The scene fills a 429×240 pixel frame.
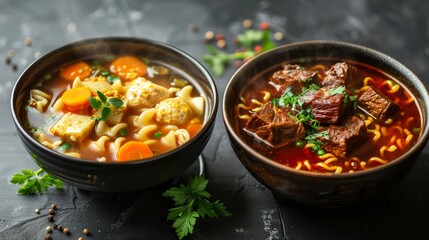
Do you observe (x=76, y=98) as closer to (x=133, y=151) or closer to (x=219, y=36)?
(x=133, y=151)

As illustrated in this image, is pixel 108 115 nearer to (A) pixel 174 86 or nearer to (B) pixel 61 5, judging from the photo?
(A) pixel 174 86

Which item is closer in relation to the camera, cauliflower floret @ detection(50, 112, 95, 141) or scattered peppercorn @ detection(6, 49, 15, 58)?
cauliflower floret @ detection(50, 112, 95, 141)

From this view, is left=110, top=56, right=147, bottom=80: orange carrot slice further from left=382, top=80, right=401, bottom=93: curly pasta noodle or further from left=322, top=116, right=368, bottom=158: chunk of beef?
left=382, top=80, right=401, bottom=93: curly pasta noodle

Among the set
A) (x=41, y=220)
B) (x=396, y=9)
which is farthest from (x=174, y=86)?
(x=396, y=9)

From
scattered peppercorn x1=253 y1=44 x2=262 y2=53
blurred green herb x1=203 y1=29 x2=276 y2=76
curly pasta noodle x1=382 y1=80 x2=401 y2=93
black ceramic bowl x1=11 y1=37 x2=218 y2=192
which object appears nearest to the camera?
black ceramic bowl x1=11 y1=37 x2=218 y2=192

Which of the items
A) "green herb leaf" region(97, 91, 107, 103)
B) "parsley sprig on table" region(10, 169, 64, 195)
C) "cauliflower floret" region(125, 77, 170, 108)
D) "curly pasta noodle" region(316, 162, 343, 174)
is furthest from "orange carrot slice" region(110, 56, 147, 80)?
"curly pasta noodle" region(316, 162, 343, 174)

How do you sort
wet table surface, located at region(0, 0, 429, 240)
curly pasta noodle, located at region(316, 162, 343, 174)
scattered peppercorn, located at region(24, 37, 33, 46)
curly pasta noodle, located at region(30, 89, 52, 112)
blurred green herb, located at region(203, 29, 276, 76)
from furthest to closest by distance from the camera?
scattered peppercorn, located at region(24, 37, 33, 46), blurred green herb, located at region(203, 29, 276, 76), curly pasta noodle, located at region(30, 89, 52, 112), wet table surface, located at region(0, 0, 429, 240), curly pasta noodle, located at region(316, 162, 343, 174)

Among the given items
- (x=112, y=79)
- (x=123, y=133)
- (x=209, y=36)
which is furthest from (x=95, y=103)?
(x=209, y=36)

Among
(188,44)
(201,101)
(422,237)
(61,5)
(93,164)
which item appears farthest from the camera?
(61,5)

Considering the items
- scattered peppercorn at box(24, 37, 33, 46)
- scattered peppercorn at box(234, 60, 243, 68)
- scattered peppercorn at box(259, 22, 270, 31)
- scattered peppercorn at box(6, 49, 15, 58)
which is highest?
scattered peppercorn at box(24, 37, 33, 46)
